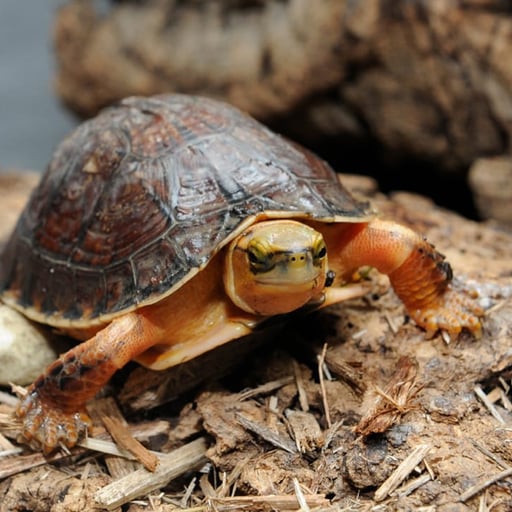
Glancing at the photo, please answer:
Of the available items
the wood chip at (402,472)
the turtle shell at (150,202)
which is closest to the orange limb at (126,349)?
the turtle shell at (150,202)

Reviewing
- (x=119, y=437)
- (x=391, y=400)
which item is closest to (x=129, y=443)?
(x=119, y=437)

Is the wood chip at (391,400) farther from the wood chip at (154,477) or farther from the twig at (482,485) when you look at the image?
the wood chip at (154,477)

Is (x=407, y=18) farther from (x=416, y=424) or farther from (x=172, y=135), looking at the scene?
(x=416, y=424)

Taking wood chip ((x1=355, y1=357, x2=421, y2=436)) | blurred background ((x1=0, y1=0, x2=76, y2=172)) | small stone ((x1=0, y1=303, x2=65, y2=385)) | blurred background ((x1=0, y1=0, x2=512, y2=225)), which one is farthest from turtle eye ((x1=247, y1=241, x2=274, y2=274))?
blurred background ((x1=0, y1=0, x2=76, y2=172))

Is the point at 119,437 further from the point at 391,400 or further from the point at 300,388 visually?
the point at 391,400

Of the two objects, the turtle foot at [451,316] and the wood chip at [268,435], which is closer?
the wood chip at [268,435]

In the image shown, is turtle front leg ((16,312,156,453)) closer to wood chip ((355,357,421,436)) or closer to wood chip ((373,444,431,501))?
wood chip ((355,357,421,436))

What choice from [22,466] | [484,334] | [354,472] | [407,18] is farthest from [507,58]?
[22,466]
